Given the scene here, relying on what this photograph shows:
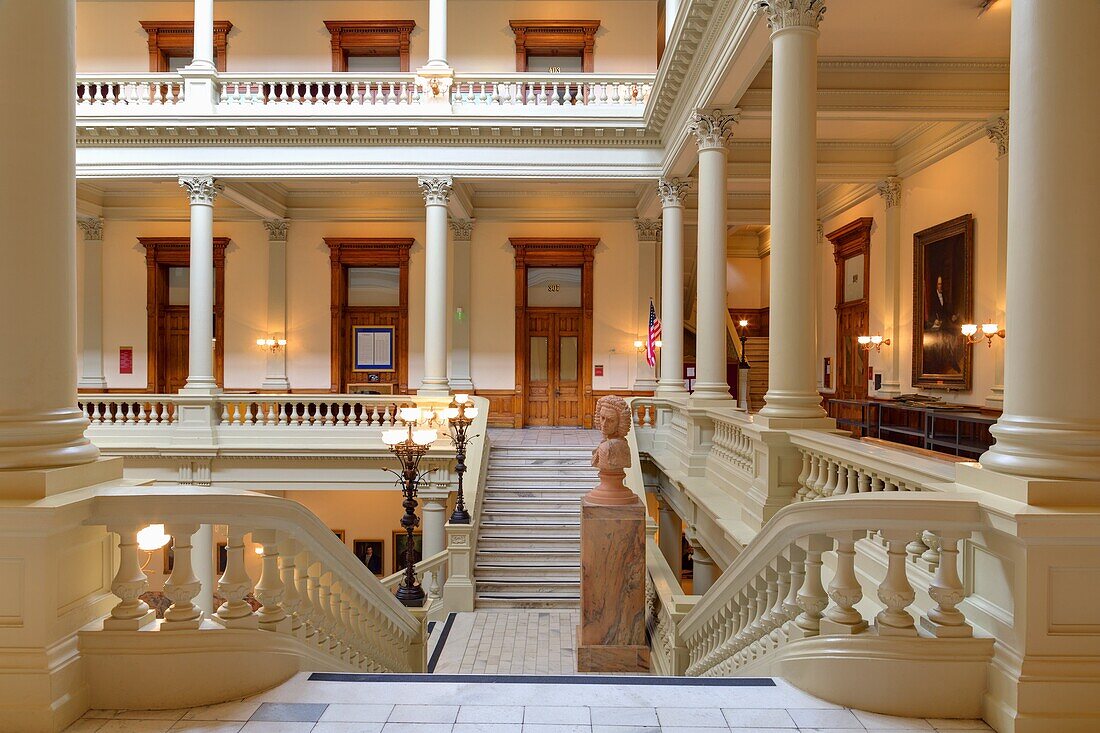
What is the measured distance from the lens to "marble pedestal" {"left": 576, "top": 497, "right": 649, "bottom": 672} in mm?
6129

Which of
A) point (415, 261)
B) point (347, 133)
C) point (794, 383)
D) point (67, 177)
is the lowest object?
point (794, 383)

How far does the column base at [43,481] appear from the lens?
2.81 m

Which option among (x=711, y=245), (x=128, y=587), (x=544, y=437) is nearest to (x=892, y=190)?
(x=711, y=245)

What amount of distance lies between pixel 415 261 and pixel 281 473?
682 centimetres

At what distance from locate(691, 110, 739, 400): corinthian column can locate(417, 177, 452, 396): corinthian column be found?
17.8ft

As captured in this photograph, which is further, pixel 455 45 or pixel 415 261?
pixel 415 261

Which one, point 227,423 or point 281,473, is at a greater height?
point 227,423

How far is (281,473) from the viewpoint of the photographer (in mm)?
12789

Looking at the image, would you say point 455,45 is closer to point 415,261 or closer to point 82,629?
point 415,261

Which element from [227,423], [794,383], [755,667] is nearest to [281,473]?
[227,423]

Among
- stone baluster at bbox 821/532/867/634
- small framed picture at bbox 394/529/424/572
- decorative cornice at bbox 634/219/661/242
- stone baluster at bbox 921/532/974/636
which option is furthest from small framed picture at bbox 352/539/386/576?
stone baluster at bbox 921/532/974/636

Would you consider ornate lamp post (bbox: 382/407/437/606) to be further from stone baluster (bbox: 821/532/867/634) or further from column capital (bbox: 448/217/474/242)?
column capital (bbox: 448/217/474/242)

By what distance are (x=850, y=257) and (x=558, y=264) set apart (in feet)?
23.1

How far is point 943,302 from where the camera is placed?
11.5 metres
